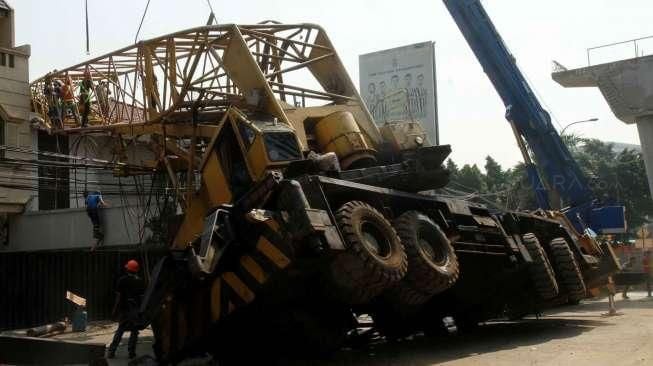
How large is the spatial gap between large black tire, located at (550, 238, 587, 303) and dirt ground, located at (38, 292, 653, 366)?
692 millimetres

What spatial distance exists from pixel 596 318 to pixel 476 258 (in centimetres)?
568

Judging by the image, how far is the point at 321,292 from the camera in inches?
327

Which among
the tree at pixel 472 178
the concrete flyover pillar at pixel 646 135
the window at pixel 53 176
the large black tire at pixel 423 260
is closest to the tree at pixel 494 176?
the tree at pixel 472 178

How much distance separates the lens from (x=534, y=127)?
1912 centimetres

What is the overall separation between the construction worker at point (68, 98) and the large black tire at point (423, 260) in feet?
38.0

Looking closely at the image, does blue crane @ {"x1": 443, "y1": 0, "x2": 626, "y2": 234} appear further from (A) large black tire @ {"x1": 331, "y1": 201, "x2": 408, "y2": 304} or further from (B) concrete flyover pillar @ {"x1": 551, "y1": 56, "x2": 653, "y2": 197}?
(A) large black tire @ {"x1": 331, "y1": 201, "x2": 408, "y2": 304}

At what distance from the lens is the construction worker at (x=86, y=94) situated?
16578mm

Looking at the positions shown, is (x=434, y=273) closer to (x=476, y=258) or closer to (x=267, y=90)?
(x=476, y=258)

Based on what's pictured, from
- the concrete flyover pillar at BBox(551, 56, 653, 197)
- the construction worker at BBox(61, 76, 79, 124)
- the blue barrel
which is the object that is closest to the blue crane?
the construction worker at BBox(61, 76, 79, 124)

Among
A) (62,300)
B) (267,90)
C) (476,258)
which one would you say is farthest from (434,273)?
(62,300)

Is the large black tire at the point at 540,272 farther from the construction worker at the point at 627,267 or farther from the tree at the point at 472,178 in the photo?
the tree at the point at 472,178

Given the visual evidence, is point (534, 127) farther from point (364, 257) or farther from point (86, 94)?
point (364, 257)

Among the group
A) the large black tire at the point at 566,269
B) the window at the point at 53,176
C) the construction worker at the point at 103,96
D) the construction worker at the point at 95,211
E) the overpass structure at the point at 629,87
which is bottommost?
the large black tire at the point at 566,269

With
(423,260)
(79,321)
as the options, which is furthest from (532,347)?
(79,321)
